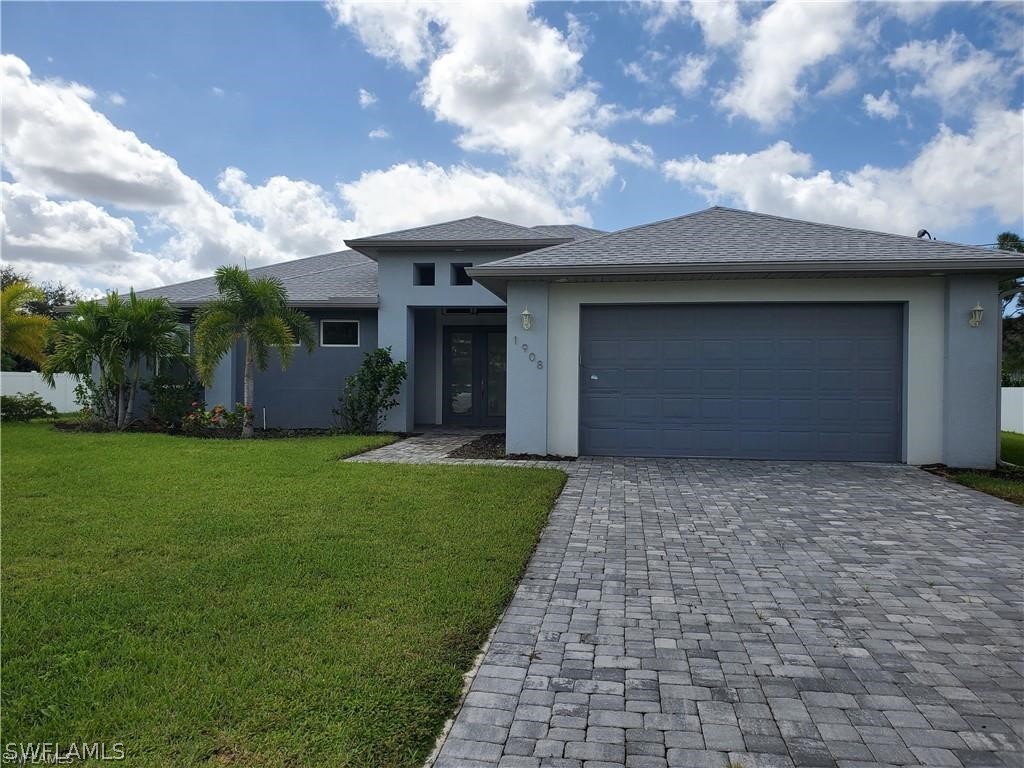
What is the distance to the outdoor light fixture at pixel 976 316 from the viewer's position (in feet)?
29.0

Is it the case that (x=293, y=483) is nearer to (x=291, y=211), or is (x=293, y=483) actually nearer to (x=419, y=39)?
(x=419, y=39)

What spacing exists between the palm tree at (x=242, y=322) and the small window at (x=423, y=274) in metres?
3.07

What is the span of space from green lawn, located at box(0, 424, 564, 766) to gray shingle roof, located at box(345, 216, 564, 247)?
7283 millimetres

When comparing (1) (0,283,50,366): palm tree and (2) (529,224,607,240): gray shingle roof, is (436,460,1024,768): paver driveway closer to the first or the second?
(2) (529,224,607,240): gray shingle roof

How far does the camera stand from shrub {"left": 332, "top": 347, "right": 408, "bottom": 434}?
12711 mm

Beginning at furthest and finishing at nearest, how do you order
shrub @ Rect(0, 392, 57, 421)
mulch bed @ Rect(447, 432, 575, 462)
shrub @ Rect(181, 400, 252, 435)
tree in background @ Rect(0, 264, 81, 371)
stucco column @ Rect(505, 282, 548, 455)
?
tree in background @ Rect(0, 264, 81, 371), shrub @ Rect(0, 392, 57, 421), shrub @ Rect(181, 400, 252, 435), stucco column @ Rect(505, 282, 548, 455), mulch bed @ Rect(447, 432, 575, 462)

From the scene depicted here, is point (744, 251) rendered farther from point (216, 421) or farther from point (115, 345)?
point (115, 345)

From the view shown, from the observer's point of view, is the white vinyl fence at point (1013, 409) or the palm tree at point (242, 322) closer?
the palm tree at point (242, 322)

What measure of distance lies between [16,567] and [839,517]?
7.22 m

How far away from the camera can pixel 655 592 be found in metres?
4.05

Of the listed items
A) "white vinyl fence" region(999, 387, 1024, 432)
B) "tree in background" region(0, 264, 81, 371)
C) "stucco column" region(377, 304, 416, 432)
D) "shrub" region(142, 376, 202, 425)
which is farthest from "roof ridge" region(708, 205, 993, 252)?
"tree in background" region(0, 264, 81, 371)

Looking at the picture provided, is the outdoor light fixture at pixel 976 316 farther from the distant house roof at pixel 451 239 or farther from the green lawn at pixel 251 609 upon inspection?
the distant house roof at pixel 451 239

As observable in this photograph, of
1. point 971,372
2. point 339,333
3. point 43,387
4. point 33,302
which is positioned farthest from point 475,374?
point 33,302

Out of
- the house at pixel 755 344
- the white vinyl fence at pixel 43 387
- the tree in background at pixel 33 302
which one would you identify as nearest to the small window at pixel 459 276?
the house at pixel 755 344
